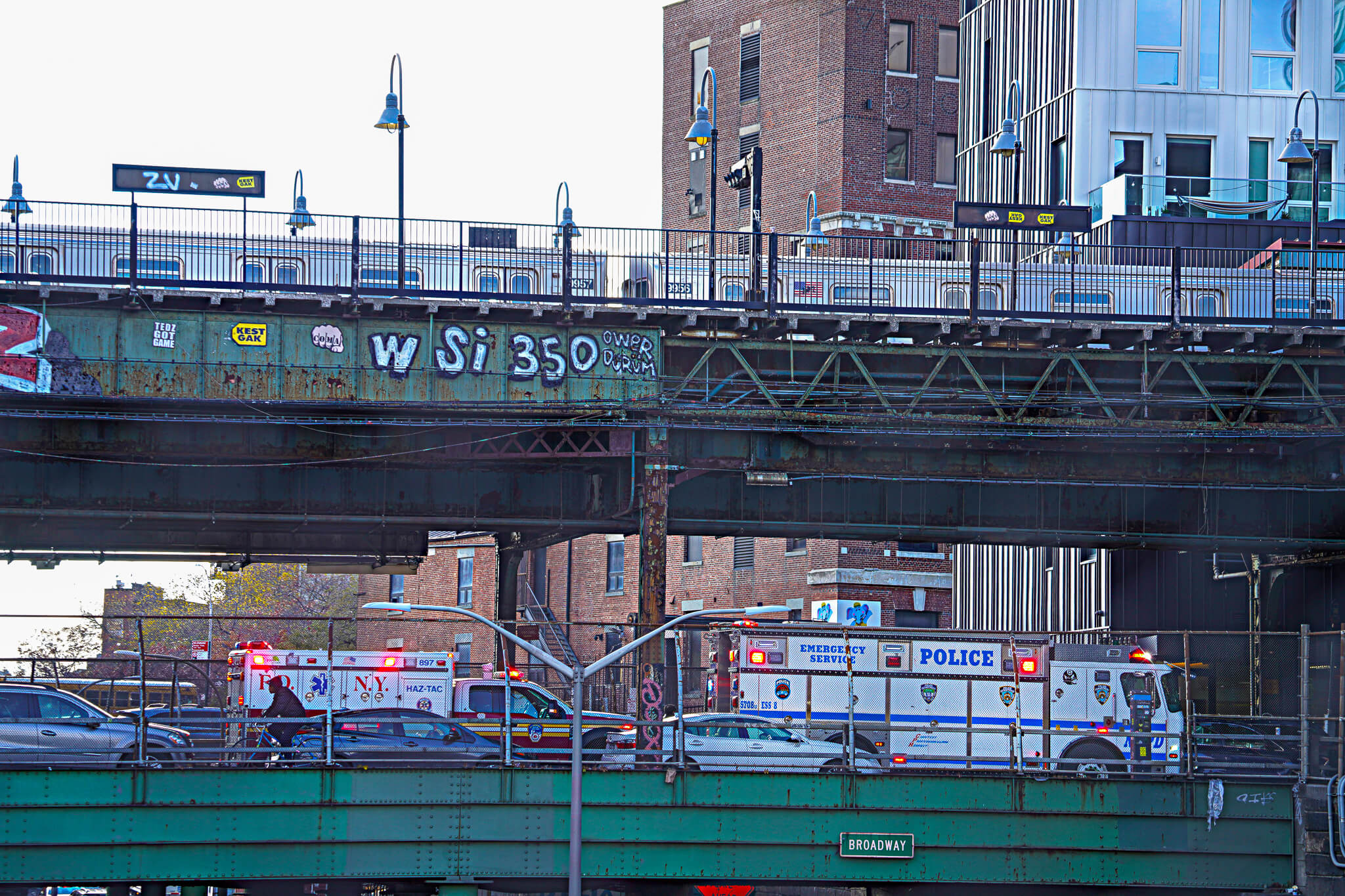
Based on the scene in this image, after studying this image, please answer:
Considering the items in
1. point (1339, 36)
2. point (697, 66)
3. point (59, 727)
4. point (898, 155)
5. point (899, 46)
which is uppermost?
point (697, 66)

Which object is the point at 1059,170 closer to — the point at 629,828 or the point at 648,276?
the point at 648,276

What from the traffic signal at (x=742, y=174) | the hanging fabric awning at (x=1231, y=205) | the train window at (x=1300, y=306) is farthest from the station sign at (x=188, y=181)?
the hanging fabric awning at (x=1231, y=205)

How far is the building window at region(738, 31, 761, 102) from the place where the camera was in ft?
249

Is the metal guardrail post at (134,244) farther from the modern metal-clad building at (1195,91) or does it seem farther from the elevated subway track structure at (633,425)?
the modern metal-clad building at (1195,91)

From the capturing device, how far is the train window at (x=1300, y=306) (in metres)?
42.5

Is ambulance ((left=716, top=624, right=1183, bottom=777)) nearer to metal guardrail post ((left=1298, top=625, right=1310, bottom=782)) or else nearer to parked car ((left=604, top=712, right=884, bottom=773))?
parked car ((left=604, top=712, right=884, bottom=773))

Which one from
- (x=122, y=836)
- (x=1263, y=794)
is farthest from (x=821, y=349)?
(x=122, y=836)

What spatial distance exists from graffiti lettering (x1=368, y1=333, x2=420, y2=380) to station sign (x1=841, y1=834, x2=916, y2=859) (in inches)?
730

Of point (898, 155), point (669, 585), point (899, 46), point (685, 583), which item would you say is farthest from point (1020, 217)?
point (899, 46)

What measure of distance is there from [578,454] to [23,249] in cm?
1364

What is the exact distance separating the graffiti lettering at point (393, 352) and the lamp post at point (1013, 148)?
49.4ft

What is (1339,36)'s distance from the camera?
57.9m

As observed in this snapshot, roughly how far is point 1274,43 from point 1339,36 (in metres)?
2.39

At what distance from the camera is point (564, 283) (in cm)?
3753
